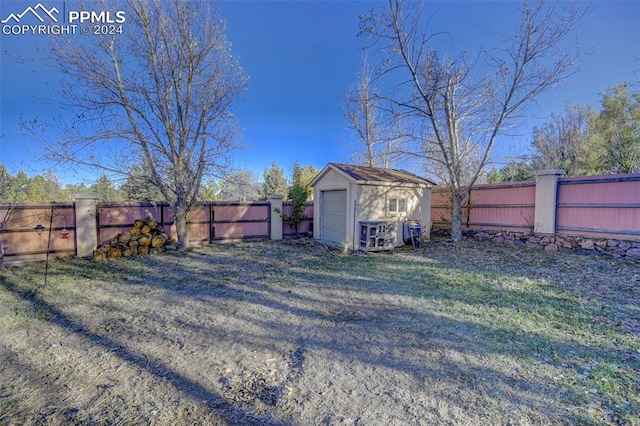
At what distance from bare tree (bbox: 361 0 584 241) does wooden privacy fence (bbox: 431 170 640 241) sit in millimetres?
917

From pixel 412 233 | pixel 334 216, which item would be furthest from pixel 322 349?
pixel 412 233

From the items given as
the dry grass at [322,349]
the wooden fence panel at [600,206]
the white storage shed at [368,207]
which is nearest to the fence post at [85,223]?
the dry grass at [322,349]

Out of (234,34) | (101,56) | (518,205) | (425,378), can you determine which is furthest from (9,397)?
(518,205)

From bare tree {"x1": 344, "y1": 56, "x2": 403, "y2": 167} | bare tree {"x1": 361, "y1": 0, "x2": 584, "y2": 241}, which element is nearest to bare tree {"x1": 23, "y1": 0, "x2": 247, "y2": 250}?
bare tree {"x1": 361, "y1": 0, "x2": 584, "y2": 241}

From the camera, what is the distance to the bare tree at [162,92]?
741 centimetres

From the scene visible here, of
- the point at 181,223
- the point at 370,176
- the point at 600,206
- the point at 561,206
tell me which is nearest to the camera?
the point at 600,206

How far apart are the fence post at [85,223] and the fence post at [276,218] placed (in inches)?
203

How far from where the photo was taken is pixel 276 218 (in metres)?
10.7

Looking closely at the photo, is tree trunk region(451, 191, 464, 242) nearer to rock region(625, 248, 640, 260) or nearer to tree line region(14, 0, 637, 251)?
tree line region(14, 0, 637, 251)

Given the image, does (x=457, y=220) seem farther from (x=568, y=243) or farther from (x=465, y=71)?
(x=465, y=71)

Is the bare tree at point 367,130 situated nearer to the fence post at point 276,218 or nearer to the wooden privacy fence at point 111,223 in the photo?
the wooden privacy fence at point 111,223

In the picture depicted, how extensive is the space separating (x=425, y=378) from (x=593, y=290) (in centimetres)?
442

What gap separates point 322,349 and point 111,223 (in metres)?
A: 8.09
